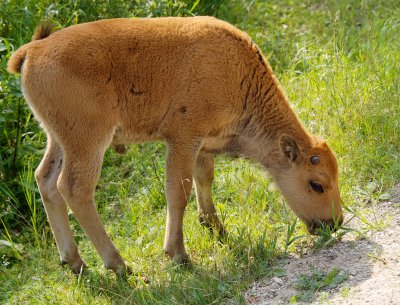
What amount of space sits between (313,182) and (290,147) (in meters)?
0.37

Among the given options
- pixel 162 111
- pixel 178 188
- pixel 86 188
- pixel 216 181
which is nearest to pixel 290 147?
pixel 178 188

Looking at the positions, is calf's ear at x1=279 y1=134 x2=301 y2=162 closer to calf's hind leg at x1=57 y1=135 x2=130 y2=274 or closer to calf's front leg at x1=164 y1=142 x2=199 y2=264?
calf's front leg at x1=164 y1=142 x2=199 y2=264

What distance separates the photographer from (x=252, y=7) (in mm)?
11930

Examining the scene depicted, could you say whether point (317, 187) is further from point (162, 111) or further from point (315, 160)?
point (162, 111)

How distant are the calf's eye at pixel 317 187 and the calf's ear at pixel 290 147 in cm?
25

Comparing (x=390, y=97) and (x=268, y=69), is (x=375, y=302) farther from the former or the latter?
(x=390, y=97)

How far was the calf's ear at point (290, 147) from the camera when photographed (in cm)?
720

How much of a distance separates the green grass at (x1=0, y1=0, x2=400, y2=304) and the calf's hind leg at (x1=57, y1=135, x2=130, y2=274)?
0.76ft

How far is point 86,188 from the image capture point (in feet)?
23.0

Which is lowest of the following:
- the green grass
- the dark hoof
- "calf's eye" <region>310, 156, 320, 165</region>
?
the dark hoof

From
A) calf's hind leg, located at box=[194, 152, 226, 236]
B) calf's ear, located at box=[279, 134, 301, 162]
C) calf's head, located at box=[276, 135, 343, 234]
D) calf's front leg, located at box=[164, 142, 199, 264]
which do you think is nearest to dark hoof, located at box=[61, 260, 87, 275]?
calf's front leg, located at box=[164, 142, 199, 264]

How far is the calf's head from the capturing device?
718cm

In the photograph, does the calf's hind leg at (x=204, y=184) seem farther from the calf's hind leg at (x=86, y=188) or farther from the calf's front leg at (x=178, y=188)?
the calf's hind leg at (x=86, y=188)

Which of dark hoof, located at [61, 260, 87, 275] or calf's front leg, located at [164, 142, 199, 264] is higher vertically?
calf's front leg, located at [164, 142, 199, 264]
